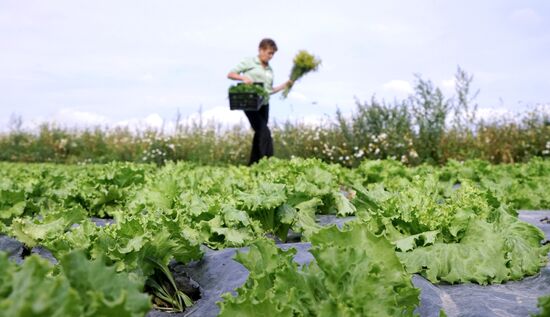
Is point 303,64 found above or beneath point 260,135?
above

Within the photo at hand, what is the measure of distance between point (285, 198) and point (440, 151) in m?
9.81

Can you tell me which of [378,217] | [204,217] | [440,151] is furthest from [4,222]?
[440,151]

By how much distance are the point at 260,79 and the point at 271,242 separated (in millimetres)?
9487

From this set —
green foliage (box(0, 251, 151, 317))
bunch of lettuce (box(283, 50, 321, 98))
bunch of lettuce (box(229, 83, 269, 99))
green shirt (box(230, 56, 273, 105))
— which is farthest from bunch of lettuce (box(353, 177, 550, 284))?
bunch of lettuce (box(283, 50, 321, 98))

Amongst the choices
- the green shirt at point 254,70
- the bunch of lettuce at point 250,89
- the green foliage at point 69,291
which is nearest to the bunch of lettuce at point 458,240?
the green foliage at point 69,291

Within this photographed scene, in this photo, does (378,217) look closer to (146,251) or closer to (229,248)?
(229,248)

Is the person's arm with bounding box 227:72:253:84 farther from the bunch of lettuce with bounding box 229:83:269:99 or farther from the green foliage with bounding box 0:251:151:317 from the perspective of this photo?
the green foliage with bounding box 0:251:151:317

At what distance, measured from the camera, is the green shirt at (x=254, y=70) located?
11.8m

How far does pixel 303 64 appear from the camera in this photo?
13.8 m

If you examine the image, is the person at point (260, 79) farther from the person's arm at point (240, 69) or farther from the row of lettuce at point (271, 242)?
the row of lettuce at point (271, 242)

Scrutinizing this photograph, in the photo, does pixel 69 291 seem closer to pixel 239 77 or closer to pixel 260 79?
pixel 239 77

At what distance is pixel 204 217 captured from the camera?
414 centimetres

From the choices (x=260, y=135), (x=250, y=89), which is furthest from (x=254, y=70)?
(x=260, y=135)

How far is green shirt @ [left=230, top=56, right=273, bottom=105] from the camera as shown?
11764 mm
